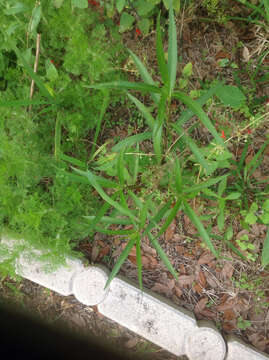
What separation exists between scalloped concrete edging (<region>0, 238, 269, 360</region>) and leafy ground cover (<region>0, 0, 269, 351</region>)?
111 millimetres

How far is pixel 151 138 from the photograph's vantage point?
2.10 m

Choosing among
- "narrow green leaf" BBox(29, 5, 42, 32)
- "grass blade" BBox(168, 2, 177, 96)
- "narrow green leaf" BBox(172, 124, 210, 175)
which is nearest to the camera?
"grass blade" BBox(168, 2, 177, 96)

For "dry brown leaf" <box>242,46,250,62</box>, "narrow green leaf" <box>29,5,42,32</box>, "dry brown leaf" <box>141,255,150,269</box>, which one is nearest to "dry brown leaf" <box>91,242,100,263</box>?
"dry brown leaf" <box>141,255,150,269</box>

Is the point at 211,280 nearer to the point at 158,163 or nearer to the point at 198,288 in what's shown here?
the point at 198,288

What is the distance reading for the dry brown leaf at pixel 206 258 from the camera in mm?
2213

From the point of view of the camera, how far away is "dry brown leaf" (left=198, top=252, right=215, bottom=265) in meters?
2.21

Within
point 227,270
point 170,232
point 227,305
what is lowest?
point 227,305

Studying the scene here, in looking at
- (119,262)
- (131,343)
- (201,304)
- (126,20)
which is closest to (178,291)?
(201,304)

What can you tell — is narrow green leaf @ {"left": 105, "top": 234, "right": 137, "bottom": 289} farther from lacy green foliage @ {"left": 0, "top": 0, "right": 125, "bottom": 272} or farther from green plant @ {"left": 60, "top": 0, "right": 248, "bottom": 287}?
lacy green foliage @ {"left": 0, "top": 0, "right": 125, "bottom": 272}

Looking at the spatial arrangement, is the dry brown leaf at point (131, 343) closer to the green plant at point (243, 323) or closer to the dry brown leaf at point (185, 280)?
the dry brown leaf at point (185, 280)

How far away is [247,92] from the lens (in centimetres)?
210

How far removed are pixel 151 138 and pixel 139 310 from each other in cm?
116

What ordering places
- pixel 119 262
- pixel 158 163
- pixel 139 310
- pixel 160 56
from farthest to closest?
pixel 139 310 < pixel 158 163 < pixel 119 262 < pixel 160 56

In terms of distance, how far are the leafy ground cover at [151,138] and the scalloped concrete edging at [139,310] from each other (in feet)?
0.36
